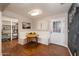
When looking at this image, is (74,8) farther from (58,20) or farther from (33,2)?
(33,2)

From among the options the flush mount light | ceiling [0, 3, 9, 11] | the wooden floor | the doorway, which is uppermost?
ceiling [0, 3, 9, 11]

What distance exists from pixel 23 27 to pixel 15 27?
0.43 feet

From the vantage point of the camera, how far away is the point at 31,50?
1.61 metres

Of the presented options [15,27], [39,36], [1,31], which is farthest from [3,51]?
[39,36]

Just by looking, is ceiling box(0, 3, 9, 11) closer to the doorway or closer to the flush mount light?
the doorway

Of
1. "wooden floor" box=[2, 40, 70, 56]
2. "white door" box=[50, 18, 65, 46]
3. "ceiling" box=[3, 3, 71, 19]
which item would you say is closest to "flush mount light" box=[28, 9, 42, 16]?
"ceiling" box=[3, 3, 71, 19]

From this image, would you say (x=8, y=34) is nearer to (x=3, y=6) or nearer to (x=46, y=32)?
(x=3, y=6)

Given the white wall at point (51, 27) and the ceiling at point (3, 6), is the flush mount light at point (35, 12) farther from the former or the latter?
the ceiling at point (3, 6)

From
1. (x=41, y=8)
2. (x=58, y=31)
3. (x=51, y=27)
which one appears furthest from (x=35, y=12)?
(x=58, y=31)

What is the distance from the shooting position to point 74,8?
150 centimetres

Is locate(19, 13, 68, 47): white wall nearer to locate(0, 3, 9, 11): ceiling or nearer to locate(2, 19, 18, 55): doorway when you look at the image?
locate(2, 19, 18, 55): doorway

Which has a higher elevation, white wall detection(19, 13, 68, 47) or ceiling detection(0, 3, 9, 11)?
ceiling detection(0, 3, 9, 11)

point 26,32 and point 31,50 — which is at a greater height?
A: point 26,32

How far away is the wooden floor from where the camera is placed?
5.23 feet
